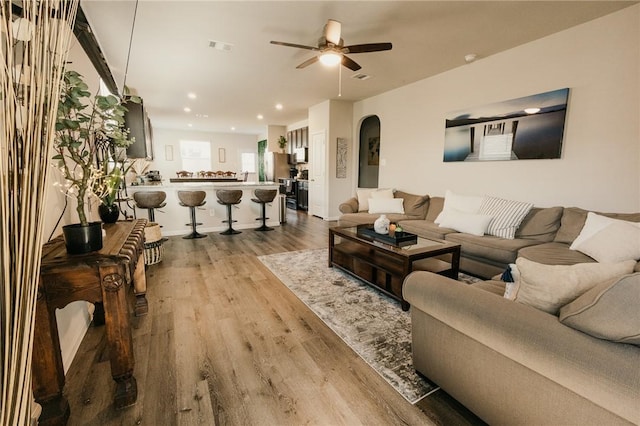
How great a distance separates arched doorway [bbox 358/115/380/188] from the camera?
651 centimetres

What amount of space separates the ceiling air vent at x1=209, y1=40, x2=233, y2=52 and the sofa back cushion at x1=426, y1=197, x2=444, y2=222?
11.6 feet

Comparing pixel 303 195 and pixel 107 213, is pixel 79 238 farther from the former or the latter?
pixel 303 195

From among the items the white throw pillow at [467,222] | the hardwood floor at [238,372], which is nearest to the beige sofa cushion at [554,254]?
the white throw pillow at [467,222]

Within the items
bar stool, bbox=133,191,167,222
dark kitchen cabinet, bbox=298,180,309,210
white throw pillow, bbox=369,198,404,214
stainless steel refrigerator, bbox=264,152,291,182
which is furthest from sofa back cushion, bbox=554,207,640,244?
stainless steel refrigerator, bbox=264,152,291,182

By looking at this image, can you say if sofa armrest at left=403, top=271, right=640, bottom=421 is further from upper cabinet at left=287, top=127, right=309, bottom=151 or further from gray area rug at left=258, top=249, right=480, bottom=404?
upper cabinet at left=287, top=127, right=309, bottom=151

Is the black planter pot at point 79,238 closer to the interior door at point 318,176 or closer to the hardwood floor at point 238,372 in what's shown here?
the hardwood floor at point 238,372

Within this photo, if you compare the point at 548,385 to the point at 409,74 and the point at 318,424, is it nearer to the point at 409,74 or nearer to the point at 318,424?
the point at 318,424

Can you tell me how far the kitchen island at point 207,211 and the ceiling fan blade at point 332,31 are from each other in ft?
11.1

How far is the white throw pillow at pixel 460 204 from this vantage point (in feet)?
12.2

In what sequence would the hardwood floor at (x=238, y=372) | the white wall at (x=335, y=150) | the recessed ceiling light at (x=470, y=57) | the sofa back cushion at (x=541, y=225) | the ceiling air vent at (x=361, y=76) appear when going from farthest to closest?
the white wall at (x=335, y=150), the ceiling air vent at (x=361, y=76), the recessed ceiling light at (x=470, y=57), the sofa back cushion at (x=541, y=225), the hardwood floor at (x=238, y=372)

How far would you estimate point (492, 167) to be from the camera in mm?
3898

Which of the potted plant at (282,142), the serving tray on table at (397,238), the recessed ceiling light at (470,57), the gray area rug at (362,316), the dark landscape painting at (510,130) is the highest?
the recessed ceiling light at (470,57)

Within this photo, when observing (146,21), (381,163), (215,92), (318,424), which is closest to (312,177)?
(381,163)

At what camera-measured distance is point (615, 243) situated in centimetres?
229
